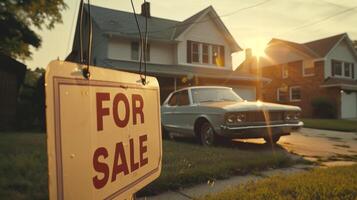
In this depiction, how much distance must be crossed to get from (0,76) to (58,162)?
16.8 m

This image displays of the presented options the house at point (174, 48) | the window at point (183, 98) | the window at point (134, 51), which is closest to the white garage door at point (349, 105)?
the house at point (174, 48)

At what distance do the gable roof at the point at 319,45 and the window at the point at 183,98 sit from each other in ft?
76.1

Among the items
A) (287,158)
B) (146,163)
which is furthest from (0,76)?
(146,163)

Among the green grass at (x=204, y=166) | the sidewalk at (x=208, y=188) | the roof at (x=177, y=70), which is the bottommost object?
the sidewalk at (x=208, y=188)

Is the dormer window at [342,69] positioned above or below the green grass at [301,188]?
above

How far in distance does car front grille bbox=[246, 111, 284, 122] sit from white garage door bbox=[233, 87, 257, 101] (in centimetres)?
1505

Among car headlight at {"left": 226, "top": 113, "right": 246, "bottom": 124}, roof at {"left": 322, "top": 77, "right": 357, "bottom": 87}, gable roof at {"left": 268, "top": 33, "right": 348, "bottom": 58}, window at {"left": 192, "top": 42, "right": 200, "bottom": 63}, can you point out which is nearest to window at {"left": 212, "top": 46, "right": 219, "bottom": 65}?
window at {"left": 192, "top": 42, "right": 200, "bottom": 63}

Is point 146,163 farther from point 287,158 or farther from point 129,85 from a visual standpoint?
point 287,158

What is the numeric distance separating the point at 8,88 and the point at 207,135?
12.5m

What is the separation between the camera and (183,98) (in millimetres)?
9930

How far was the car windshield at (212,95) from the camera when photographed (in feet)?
30.6

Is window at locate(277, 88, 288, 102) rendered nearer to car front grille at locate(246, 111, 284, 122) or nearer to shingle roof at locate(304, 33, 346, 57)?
shingle roof at locate(304, 33, 346, 57)

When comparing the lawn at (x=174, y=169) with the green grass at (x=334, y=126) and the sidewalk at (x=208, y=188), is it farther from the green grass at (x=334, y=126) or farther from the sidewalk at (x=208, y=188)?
the green grass at (x=334, y=126)

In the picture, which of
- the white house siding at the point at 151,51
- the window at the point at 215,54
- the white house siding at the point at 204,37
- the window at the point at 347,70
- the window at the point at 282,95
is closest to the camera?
the white house siding at the point at 151,51
